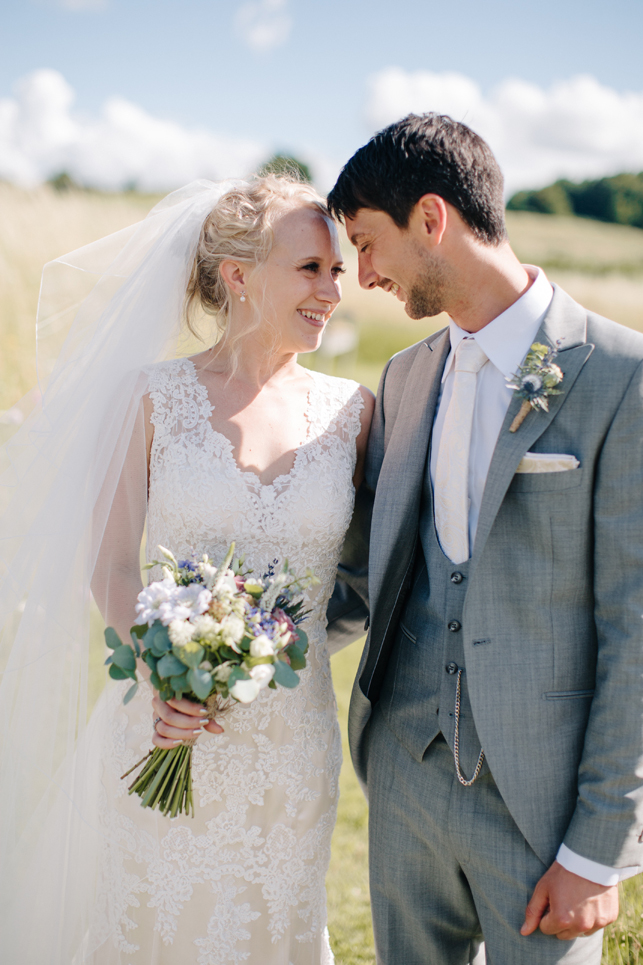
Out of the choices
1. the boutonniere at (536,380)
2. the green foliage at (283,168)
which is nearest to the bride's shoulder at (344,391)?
the green foliage at (283,168)

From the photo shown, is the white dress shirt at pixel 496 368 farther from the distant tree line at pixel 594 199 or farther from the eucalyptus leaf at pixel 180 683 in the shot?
the distant tree line at pixel 594 199

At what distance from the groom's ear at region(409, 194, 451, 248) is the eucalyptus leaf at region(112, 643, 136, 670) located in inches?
56.1

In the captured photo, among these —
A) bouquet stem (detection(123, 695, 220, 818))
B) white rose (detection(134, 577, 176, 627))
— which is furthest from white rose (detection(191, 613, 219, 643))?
bouquet stem (detection(123, 695, 220, 818))

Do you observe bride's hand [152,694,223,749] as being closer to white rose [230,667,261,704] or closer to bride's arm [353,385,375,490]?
white rose [230,667,261,704]

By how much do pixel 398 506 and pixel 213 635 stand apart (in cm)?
71

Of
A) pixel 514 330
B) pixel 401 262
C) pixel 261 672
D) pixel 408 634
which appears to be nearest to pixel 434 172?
pixel 401 262

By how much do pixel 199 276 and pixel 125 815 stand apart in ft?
6.30

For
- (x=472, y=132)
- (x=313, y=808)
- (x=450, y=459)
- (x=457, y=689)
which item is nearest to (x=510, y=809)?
(x=457, y=689)

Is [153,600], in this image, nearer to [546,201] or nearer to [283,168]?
[283,168]

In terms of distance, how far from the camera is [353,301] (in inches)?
430

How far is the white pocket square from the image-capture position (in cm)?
167

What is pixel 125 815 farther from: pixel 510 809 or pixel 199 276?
pixel 199 276

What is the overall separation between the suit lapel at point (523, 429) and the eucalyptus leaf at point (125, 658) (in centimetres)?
93

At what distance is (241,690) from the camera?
A: 4.95ft
